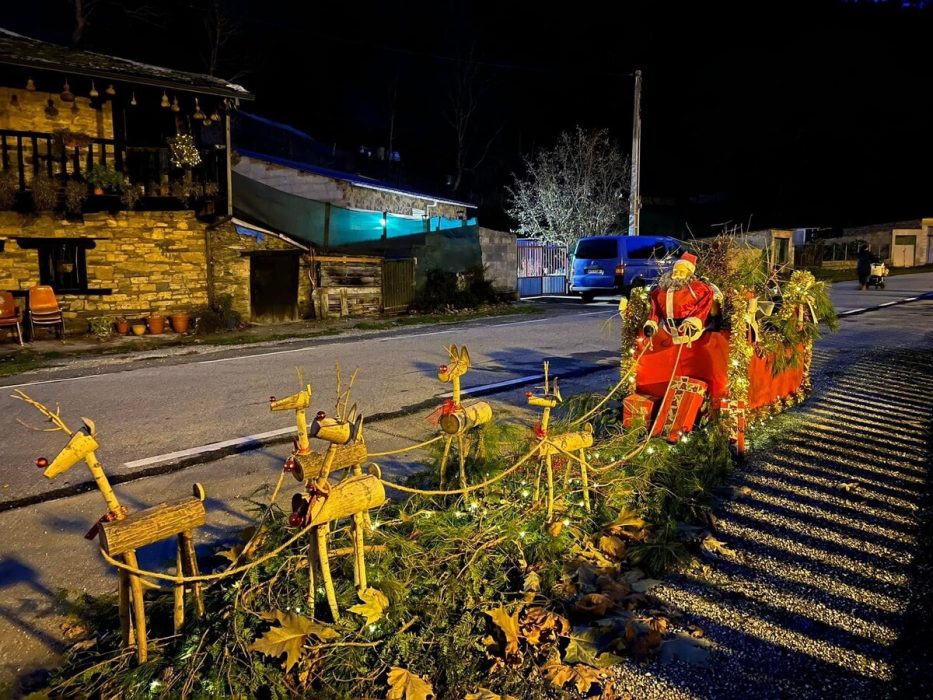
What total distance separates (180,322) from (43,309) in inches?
105

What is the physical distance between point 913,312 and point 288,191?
59.2ft

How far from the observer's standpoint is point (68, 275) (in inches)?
629

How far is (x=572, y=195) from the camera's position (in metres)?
32.8

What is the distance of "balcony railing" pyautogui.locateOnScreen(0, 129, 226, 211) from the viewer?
15070 mm

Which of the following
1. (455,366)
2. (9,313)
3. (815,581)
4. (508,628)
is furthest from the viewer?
(9,313)

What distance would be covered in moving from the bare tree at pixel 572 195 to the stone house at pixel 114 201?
17076 millimetres

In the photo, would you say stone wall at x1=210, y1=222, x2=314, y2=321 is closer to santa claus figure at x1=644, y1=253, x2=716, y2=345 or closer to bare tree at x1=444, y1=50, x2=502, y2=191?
santa claus figure at x1=644, y1=253, x2=716, y2=345

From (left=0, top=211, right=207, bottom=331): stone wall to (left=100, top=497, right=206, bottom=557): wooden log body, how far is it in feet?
48.6

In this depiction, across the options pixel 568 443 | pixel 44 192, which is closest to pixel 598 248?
pixel 44 192

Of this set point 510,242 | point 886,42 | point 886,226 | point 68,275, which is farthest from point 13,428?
point 886,42

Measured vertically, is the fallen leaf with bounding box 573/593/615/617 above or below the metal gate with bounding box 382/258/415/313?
below

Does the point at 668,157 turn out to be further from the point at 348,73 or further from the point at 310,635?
the point at 310,635

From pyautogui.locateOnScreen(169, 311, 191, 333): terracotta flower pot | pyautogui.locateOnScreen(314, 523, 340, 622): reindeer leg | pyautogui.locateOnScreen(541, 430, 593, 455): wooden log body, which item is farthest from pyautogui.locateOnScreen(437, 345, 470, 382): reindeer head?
pyautogui.locateOnScreen(169, 311, 191, 333): terracotta flower pot

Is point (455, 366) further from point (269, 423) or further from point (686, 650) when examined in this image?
point (269, 423)
